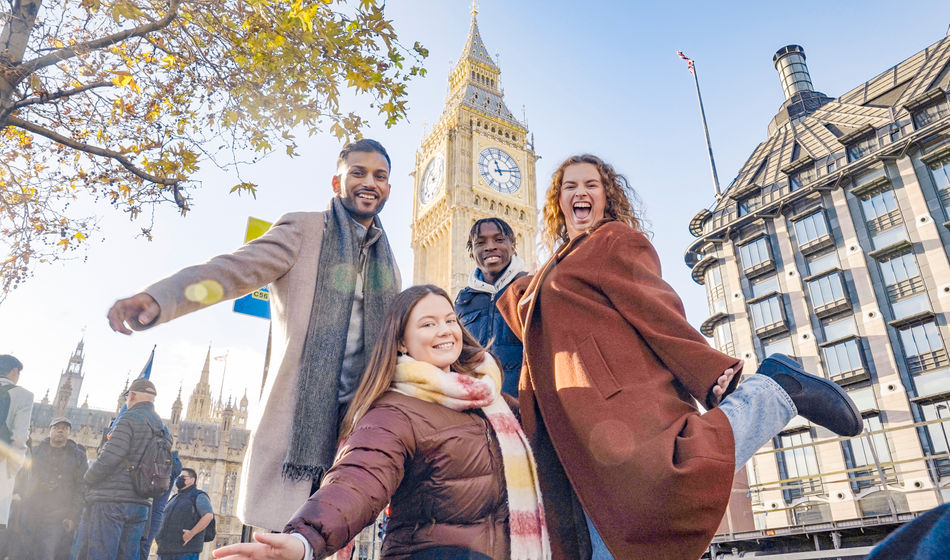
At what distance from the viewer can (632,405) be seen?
7.30 ft

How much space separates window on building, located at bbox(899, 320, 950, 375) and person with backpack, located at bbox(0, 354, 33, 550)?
82.0 feet

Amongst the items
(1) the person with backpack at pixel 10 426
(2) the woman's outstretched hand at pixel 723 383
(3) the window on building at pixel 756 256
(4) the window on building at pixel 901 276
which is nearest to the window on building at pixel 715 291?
(3) the window on building at pixel 756 256

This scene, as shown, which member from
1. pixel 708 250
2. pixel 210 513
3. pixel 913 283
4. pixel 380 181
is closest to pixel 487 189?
pixel 708 250

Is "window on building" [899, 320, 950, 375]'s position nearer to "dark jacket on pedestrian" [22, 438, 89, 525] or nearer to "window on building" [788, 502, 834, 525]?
"window on building" [788, 502, 834, 525]

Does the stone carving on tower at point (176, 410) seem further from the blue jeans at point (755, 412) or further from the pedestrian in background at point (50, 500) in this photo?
the blue jeans at point (755, 412)

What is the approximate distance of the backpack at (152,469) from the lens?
5406mm

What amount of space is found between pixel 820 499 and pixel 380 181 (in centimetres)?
2359

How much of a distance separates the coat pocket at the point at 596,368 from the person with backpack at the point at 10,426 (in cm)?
516

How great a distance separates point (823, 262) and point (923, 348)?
5155 millimetres

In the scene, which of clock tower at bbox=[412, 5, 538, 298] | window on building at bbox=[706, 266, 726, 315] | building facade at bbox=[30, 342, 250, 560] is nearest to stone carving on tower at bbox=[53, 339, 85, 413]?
building facade at bbox=[30, 342, 250, 560]

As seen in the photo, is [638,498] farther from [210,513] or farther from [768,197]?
[768,197]

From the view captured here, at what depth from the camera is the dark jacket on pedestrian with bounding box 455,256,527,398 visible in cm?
331

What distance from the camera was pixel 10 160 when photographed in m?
6.15

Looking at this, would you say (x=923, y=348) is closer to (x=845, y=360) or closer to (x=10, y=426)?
(x=845, y=360)
